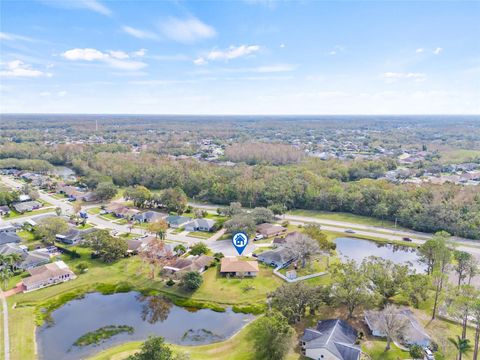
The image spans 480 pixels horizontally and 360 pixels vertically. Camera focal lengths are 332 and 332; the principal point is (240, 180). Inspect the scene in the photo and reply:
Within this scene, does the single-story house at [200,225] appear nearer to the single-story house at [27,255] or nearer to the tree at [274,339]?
the single-story house at [27,255]

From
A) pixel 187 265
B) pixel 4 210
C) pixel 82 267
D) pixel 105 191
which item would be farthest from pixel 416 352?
pixel 4 210

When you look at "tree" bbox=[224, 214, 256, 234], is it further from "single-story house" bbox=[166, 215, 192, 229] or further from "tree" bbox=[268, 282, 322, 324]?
"tree" bbox=[268, 282, 322, 324]

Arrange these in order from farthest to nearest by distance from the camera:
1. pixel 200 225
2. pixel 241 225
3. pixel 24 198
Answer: pixel 24 198, pixel 200 225, pixel 241 225

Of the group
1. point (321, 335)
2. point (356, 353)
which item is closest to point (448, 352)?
point (356, 353)

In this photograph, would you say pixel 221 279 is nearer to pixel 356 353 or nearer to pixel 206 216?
pixel 356 353

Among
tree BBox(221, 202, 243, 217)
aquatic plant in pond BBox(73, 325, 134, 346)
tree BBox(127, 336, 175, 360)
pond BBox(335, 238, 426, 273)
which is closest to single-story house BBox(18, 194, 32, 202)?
tree BBox(221, 202, 243, 217)

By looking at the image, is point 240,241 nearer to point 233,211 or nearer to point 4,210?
point 233,211

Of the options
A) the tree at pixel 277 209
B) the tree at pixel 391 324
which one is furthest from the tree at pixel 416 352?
the tree at pixel 277 209
